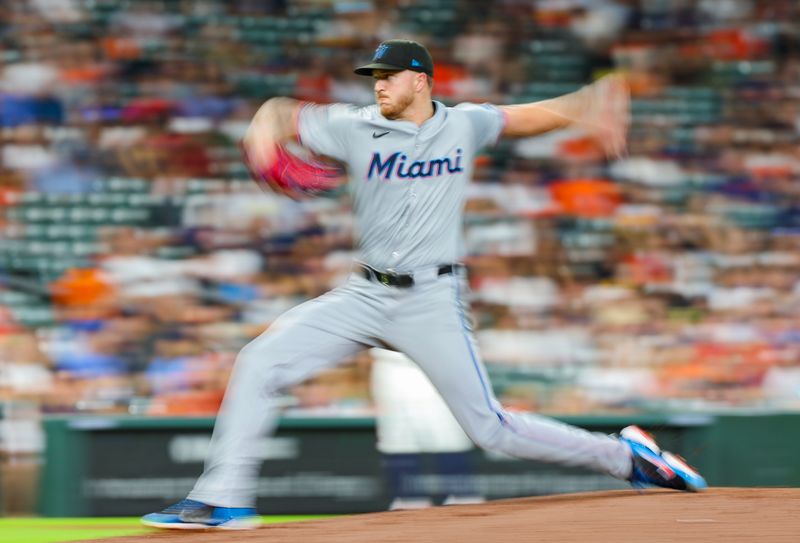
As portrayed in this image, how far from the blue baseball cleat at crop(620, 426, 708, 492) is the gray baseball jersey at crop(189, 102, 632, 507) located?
71 centimetres

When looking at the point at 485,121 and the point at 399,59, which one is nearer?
the point at 399,59

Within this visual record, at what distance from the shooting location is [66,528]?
658 cm

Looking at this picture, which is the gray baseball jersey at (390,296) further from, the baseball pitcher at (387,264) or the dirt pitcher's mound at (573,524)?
the dirt pitcher's mound at (573,524)

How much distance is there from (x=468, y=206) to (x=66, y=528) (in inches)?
161

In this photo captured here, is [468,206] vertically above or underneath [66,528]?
above

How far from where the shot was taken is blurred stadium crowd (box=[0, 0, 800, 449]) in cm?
841

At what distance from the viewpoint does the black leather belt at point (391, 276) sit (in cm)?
478

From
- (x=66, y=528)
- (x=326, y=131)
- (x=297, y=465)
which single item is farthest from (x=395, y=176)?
(x=66, y=528)

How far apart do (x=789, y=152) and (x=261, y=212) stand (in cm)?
425

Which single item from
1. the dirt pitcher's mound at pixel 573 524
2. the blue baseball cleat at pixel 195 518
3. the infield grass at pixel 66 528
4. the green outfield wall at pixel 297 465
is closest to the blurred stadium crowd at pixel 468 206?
the green outfield wall at pixel 297 465

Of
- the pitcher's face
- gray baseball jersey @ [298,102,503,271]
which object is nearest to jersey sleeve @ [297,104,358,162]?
gray baseball jersey @ [298,102,503,271]

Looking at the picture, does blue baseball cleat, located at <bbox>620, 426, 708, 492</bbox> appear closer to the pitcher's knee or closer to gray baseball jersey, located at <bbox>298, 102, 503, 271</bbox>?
gray baseball jersey, located at <bbox>298, 102, 503, 271</bbox>

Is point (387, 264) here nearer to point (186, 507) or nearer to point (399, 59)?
point (399, 59)

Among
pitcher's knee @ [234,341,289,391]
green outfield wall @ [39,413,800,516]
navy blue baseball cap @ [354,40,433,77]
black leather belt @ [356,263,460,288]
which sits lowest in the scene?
green outfield wall @ [39,413,800,516]
